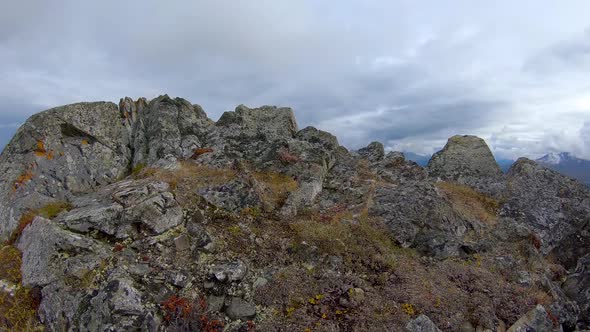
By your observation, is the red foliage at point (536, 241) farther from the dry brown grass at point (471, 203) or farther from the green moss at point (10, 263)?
the green moss at point (10, 263)

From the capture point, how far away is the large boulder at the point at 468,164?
30.2m

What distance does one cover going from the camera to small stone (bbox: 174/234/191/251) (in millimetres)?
15968

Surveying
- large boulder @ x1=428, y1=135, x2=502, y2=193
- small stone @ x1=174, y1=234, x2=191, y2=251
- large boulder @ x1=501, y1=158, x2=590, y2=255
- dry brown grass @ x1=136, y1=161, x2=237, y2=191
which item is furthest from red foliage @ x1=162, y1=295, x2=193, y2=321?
large boulder @ x1=428, y1=135, x2=502, y2=193

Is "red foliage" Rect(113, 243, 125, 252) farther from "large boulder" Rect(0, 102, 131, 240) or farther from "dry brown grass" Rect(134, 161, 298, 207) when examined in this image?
"large boulder" Rect(0, 102, 131, 240)

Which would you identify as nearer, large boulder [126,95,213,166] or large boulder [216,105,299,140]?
large boulder [126,95,213,166]

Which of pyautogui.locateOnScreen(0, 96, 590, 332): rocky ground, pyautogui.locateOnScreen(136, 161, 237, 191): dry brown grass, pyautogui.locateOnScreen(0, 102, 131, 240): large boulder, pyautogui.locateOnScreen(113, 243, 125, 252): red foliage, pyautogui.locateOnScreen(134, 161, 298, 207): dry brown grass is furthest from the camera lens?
pyautogui.locateOnScreen(136, 161, 237, 191): dry brown grass

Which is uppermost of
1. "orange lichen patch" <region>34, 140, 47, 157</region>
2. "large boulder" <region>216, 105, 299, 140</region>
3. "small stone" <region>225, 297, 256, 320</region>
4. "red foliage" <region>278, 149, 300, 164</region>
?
"large boulder" <region>216, 105, 299, 140</region>

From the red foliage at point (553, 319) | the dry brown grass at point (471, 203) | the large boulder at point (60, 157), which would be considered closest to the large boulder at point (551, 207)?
the dry brown grass at point (471, 203)

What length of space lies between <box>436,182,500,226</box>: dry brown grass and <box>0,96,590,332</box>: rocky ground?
188 millimetres

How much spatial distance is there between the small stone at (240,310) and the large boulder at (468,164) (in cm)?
2342

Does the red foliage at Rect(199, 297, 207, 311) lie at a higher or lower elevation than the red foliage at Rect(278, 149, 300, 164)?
lower

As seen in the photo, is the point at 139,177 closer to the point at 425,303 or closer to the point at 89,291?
the point at 89,291

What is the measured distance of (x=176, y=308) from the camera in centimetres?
1284

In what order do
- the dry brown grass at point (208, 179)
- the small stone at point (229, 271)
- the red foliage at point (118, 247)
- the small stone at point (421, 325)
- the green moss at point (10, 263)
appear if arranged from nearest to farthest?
the small stone at point (421, 325), the small stone at point (229, 271), the green moss at point (10, 263), the red foliage at point (118, 247), the dry brown grass at point (208, 179)
